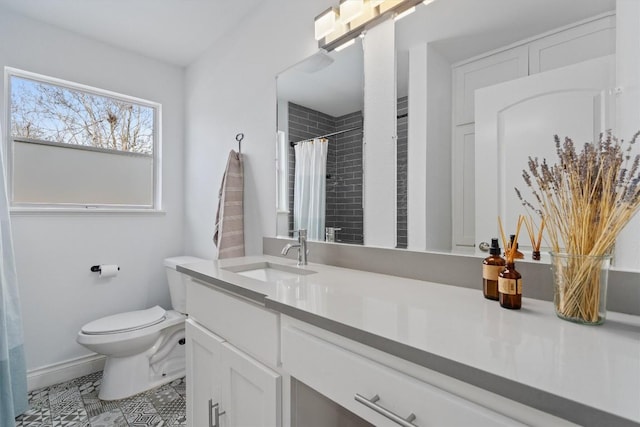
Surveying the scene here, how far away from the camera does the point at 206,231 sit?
241 centimetres

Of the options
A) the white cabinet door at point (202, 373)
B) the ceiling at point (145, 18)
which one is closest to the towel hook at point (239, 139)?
the ceiling at point (145, 18)

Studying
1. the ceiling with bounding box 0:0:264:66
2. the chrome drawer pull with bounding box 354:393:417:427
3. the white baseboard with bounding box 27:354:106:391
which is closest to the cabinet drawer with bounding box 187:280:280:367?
the chrome drawer pull with bounding box 354:393:417:427

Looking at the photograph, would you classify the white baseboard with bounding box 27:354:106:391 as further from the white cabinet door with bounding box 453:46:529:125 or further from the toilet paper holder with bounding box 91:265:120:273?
the white cabinet door with bounding box 453:46:529:125

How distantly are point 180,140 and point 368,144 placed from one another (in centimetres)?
201

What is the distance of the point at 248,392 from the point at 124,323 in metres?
1.39

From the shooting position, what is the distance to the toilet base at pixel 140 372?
6.15 ft

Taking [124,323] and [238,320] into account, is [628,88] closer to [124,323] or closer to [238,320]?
[238,320]

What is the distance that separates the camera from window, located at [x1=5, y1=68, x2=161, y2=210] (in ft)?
6.68

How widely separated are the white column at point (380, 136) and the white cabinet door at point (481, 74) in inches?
10.9

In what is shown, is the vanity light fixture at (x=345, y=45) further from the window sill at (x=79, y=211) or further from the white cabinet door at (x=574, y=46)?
the window sill at (x=79, y=211)

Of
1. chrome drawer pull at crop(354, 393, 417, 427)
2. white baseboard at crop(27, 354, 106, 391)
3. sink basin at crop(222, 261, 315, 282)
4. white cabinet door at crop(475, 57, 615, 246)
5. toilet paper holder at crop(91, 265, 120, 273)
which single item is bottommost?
white baseboard at crop(27, 354, 106, 391)

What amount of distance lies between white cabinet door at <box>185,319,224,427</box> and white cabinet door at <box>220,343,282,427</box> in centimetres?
6

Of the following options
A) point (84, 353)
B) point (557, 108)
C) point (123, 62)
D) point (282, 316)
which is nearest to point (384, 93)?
point (557, 108)

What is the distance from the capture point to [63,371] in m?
2.09
